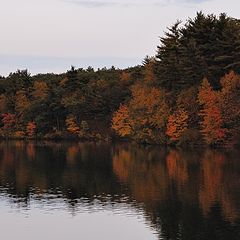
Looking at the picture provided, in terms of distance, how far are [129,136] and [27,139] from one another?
1310 inches

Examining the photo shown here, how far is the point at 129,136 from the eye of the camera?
11356 cm

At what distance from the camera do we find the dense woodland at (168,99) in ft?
285

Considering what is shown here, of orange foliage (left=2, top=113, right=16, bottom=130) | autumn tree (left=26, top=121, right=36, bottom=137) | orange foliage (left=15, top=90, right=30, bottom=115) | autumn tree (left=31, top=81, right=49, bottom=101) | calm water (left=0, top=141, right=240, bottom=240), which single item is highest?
autumn tree (left=31, top=81, right=49, bottom=101)

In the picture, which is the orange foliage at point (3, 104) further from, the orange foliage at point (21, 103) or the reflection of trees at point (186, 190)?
the reflection of trees at point (186, 190)

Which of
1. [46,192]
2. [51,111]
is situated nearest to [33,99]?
[51,111]

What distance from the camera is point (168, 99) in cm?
9675

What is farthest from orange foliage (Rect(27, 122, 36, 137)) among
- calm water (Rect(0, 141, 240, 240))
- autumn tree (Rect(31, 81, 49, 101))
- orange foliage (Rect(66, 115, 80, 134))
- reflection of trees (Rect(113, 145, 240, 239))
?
calm water (Rect(0, 141, 240, 240))

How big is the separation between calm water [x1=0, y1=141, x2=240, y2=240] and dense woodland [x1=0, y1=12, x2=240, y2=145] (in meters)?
14.6

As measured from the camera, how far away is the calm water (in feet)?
110

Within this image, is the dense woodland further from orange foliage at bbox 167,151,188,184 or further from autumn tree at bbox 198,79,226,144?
orange foliage at bbox 167,151,188,184

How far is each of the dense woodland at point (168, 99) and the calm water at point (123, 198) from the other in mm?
14584

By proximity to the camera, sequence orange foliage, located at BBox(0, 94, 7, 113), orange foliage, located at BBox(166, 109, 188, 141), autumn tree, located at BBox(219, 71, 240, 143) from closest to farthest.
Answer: autumn tree, located at BBox(219, 71, 240, 143), orange foliage, located at BBox(166, 109, 188, 141), orange foliage, located at BBox(0, 94, 7, 113)

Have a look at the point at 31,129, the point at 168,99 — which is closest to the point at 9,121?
the point at 31,129

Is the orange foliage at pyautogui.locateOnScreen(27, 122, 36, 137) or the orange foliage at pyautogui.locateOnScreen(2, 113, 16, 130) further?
the orange foliage at pyautogui.locateOnScreen(2, 113, 16, 130)
